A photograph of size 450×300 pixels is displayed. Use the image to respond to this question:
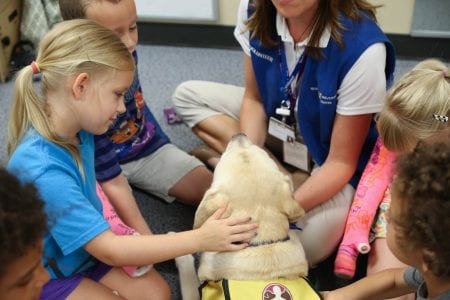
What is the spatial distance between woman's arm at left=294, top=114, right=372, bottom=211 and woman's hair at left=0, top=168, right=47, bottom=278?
955 millimetres

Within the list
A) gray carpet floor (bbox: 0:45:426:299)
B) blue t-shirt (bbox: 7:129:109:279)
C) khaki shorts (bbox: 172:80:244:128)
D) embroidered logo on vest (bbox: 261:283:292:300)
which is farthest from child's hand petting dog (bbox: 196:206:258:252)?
khaki shorts (bbox: 172:80:244:128)

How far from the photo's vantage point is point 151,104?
2.78 metres

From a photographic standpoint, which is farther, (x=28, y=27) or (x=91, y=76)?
(x=28, y=27)

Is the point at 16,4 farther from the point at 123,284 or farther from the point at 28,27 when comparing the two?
the point at 123,284

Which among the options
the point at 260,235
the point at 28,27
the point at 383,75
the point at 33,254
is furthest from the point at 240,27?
the point at 28,27

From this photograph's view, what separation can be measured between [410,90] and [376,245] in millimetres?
521

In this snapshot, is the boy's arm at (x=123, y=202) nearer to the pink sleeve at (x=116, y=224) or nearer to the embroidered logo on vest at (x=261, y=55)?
the pink sleeve at (x=116, y=224)

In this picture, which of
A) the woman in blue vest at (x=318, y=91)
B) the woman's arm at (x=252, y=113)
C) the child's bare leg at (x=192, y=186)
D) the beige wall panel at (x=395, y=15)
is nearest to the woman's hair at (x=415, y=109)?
the woman in blue vest at (x=318, y=91)

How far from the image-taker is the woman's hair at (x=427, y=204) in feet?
3.21

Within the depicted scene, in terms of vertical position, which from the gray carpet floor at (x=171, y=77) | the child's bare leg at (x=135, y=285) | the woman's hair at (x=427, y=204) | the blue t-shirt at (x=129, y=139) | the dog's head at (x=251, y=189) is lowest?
the gray carpet floor at (x=171, y=77)

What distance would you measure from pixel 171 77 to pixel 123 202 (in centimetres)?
131

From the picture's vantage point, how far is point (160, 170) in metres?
2.08

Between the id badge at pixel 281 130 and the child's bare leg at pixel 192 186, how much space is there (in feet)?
1.03

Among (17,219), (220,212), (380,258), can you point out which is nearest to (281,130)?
(380,258)
